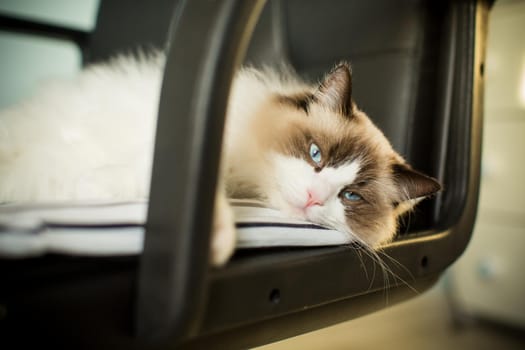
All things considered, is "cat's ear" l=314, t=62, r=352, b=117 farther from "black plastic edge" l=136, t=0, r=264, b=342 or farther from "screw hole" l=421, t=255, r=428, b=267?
"black plastic edge" l=136, t=0, r=264, b=342

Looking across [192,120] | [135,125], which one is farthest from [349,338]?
[192,120]

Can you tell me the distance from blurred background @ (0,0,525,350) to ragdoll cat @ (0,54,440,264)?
94 centimetres

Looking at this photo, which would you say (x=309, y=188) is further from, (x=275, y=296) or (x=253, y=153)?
(x=275, y=296)

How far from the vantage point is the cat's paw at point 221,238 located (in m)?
0.49

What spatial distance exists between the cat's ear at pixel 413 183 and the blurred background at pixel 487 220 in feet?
3.42

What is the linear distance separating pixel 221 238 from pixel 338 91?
0.48m

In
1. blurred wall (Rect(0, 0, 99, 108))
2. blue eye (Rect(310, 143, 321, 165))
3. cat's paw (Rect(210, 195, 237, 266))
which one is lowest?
cat's paw (Rect(210, 195, 237, 266))

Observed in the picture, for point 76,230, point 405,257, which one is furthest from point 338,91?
point 76,230

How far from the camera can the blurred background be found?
69.6 inches

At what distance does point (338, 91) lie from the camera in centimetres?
87

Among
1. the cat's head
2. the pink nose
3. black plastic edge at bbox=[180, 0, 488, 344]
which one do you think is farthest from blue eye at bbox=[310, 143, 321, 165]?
black plastic edge at bbox=[180, 0, 488, 344]

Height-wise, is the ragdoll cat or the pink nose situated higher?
the ragdoll cat

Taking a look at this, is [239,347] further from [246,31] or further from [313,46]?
[313,46]

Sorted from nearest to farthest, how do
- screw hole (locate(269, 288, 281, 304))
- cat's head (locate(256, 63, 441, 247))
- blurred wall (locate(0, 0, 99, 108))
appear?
1. screw hole (locate(269, 288, 281, 304))
2. cat's head (locate(256, 63, 441, 247))
3. blurred wall (locate(0, 0, 99, 108))
